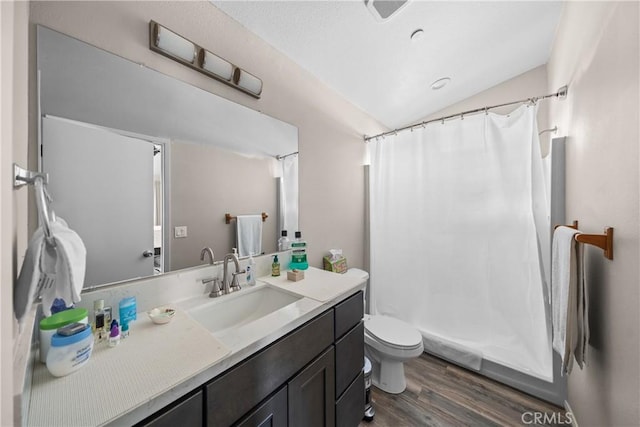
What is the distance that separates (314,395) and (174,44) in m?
1.65

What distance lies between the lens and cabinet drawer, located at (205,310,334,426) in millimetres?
659

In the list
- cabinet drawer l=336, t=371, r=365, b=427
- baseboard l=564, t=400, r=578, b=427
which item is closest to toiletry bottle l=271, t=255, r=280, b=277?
cabinet drawer l=336, t=371, r=365, b=427

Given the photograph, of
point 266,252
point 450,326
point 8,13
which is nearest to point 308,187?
point 266,252

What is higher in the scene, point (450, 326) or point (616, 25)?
point (616, 25)

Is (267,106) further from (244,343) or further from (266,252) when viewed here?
(244,343)

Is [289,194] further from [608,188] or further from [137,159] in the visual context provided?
[608,188]

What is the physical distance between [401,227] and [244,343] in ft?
5.79

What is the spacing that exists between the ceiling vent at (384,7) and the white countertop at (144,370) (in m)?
1.60

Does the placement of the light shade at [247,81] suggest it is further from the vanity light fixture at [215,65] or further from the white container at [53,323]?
the white container at [53,323]

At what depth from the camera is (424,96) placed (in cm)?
218

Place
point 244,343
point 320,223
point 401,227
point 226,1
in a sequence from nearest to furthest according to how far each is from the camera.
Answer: point 244,343 < point 226,1 < point 320,223 < point 401,227

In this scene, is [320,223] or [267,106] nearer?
[267,106]

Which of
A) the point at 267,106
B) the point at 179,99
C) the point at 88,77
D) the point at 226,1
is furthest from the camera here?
the point at 267,106

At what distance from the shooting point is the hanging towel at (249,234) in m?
1.34
